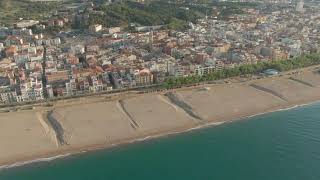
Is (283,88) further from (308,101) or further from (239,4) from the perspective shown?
(239,4)

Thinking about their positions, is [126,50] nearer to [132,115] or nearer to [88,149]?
[132,115]

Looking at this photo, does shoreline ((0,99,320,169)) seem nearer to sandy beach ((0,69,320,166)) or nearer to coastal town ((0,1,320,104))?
sandy beach ((0,69,320,166))

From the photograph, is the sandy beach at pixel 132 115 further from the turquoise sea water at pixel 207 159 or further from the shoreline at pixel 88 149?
the turquoise sea water at pixel 207 159

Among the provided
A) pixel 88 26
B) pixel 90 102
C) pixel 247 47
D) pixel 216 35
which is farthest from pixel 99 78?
pixel 88 26

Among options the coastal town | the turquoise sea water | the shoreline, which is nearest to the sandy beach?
the shoreline

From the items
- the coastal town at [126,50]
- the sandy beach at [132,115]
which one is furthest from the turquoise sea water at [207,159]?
the coastal town at [126,50]

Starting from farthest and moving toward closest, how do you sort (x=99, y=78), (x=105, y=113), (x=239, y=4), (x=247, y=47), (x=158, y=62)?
(x=239, y=4), (x=247, y=47), (x=158, y=62), (x=99, y=78), (x=105, y=113)
